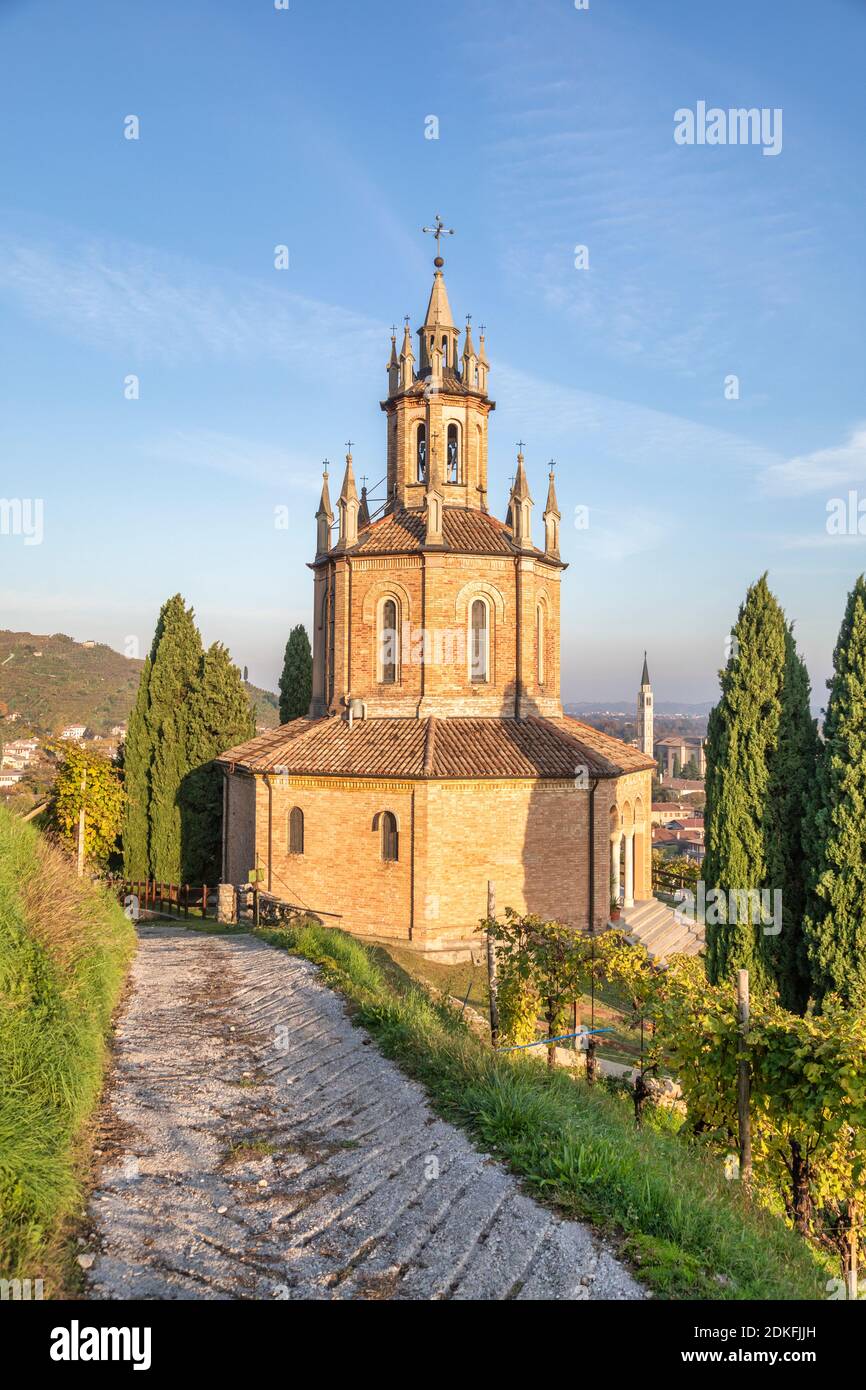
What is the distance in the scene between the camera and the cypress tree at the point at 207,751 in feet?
87.0

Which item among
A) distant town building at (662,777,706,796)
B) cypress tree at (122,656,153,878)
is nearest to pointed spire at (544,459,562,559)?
cypress tree at (122,656,153,878)

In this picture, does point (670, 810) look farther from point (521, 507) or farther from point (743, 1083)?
point (743, 1083)

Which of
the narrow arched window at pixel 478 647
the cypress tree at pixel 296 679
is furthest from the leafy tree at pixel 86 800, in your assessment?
the narrow arched window at pixel 478 647

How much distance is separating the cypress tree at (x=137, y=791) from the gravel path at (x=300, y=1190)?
18.7 metres

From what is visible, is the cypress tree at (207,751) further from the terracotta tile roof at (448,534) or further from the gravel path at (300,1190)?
the gravel path at (300,1190)

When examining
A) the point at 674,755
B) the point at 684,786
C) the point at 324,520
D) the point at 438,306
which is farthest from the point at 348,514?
the point at 674,755

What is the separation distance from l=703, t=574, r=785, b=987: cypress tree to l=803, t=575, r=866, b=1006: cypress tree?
1012 mm

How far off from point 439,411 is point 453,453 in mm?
1393

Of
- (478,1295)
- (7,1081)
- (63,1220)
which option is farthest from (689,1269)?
(7,1081)

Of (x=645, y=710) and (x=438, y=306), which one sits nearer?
(x=438, y=306)

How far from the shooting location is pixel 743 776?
578 inches

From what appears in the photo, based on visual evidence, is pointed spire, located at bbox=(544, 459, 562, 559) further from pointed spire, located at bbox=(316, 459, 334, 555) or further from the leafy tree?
the leafy tree
